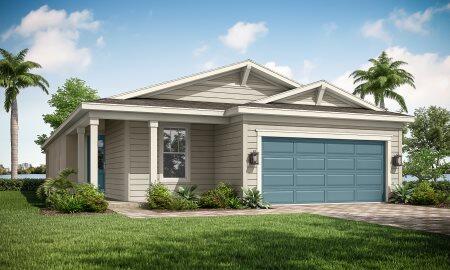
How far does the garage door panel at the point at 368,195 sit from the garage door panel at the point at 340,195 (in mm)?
249

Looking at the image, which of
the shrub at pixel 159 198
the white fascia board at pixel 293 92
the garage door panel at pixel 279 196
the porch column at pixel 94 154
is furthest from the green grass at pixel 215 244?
the white fascia board at pixel 293 92

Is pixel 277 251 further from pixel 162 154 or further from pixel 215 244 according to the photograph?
pixel 162 154

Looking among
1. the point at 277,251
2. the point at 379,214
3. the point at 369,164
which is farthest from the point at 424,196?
the point at 277,251

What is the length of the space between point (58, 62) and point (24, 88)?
253 inches

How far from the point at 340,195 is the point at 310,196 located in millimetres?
1234

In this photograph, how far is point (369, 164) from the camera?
1811 cm

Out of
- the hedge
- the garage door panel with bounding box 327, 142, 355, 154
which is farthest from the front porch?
the hedge

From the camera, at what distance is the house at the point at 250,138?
16156 millimetres

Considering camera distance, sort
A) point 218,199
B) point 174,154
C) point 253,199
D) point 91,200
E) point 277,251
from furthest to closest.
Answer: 1. point 174,154
2. point 253,199
3. point 218,199
4. point 91,200
5. point 277,251

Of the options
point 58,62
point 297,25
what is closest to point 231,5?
point 297,25

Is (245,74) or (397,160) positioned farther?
(245,74)

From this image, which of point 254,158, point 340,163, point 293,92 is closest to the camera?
point 254,158

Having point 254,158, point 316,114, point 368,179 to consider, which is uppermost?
point 316,114

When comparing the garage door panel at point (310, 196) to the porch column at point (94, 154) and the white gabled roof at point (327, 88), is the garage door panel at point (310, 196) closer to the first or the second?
the white gabled roof at point (327, 88)
